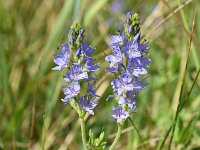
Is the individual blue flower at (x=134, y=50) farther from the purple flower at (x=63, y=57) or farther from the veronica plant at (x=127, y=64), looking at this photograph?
the purple flower at (x=63, y=57)

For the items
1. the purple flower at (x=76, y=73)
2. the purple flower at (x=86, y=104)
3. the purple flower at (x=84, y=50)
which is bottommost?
the purple flower at (x=86, y=104)

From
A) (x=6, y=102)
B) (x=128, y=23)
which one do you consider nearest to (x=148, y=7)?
(x=6, y=102)

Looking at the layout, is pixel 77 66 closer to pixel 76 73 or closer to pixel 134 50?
pixel 76 73

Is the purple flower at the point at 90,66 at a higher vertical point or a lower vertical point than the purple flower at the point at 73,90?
higher

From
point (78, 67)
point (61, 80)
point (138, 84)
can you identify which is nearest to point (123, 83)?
point (138, 84)

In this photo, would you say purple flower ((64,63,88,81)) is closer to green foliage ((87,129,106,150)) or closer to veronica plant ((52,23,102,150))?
veronica plant ((52,23,102,150))

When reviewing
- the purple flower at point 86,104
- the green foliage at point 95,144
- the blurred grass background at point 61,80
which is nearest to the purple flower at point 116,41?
the purple flower at point 86,104
